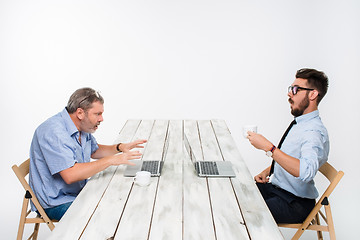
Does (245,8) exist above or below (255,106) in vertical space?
above

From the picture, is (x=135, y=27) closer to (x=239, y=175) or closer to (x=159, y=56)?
(x=159, y=56)

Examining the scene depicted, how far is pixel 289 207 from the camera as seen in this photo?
8.79 ft

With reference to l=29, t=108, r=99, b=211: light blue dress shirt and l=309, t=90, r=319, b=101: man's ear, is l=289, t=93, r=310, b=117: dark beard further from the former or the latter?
l=29, t=108, r=99, b=211: light blue dress shirt

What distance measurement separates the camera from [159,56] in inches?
219

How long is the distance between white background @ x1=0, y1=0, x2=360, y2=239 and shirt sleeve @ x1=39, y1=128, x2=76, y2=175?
9.77 ft

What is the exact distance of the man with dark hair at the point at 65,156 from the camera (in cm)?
244

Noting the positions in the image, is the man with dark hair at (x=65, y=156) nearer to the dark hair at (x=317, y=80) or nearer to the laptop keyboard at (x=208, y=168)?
the laptop keyboard at (x=208, y=168)

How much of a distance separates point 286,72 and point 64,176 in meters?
3.82

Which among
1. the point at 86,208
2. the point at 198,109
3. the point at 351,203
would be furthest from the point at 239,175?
the point at 198,109

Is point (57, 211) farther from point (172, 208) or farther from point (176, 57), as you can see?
point (176, 57)

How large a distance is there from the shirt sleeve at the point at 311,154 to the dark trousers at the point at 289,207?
28cm

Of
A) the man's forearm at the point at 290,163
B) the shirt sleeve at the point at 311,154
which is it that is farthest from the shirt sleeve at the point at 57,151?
the shirt sleeve at the point at 311,154

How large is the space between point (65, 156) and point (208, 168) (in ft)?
2.71

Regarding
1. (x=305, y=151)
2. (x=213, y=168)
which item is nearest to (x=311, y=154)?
(x=305, y=151)
